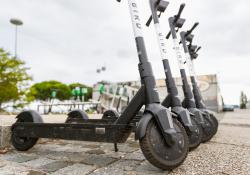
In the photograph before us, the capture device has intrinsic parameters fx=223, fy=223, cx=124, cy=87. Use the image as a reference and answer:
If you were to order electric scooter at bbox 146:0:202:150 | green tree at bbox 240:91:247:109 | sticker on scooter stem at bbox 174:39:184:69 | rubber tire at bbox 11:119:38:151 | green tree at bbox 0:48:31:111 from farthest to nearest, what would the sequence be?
green tree at bbox 240:91:247:109 → green tree at bbox 0:48:31:111 → sticker on scooter stem at bbox 174:39:184:69 → rubber tire at bbox 11:119:38:151 → electric scooter at bbox 146:0:202:150

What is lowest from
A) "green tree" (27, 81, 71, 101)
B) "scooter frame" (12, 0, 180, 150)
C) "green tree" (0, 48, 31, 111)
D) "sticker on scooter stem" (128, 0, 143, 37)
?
"scooter frame" (12, 0, 180, 150)

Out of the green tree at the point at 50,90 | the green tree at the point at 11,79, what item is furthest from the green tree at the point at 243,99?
the green tree at the point at 11,79

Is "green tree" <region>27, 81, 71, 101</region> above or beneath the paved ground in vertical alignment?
above

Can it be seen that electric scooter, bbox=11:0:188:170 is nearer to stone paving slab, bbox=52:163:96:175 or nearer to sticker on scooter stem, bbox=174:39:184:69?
stone paving slab, bbox=52:163:96:175

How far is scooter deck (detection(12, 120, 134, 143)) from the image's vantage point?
2.06m

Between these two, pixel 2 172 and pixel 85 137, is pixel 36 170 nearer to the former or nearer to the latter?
pixel 2 172

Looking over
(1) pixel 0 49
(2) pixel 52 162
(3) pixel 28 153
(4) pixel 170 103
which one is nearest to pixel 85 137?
(2) pixel 52 162

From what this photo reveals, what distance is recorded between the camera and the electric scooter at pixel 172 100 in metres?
2.47

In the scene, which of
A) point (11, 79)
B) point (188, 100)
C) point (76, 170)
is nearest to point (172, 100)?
point (188, 100)

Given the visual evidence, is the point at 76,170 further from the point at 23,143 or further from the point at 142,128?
the point at 23,143

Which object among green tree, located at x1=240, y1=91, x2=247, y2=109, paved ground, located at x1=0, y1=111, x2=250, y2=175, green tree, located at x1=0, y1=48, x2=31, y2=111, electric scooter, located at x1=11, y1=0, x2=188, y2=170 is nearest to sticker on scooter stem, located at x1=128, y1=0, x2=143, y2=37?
electric scooter, located at x1=11, y1=0, x2=188, y2=170

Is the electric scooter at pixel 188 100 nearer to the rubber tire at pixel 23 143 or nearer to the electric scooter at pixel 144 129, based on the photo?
the electric scooter at pixel 144 129

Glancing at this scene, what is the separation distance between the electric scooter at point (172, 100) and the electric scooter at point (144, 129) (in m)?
0.51

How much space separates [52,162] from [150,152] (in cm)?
113
